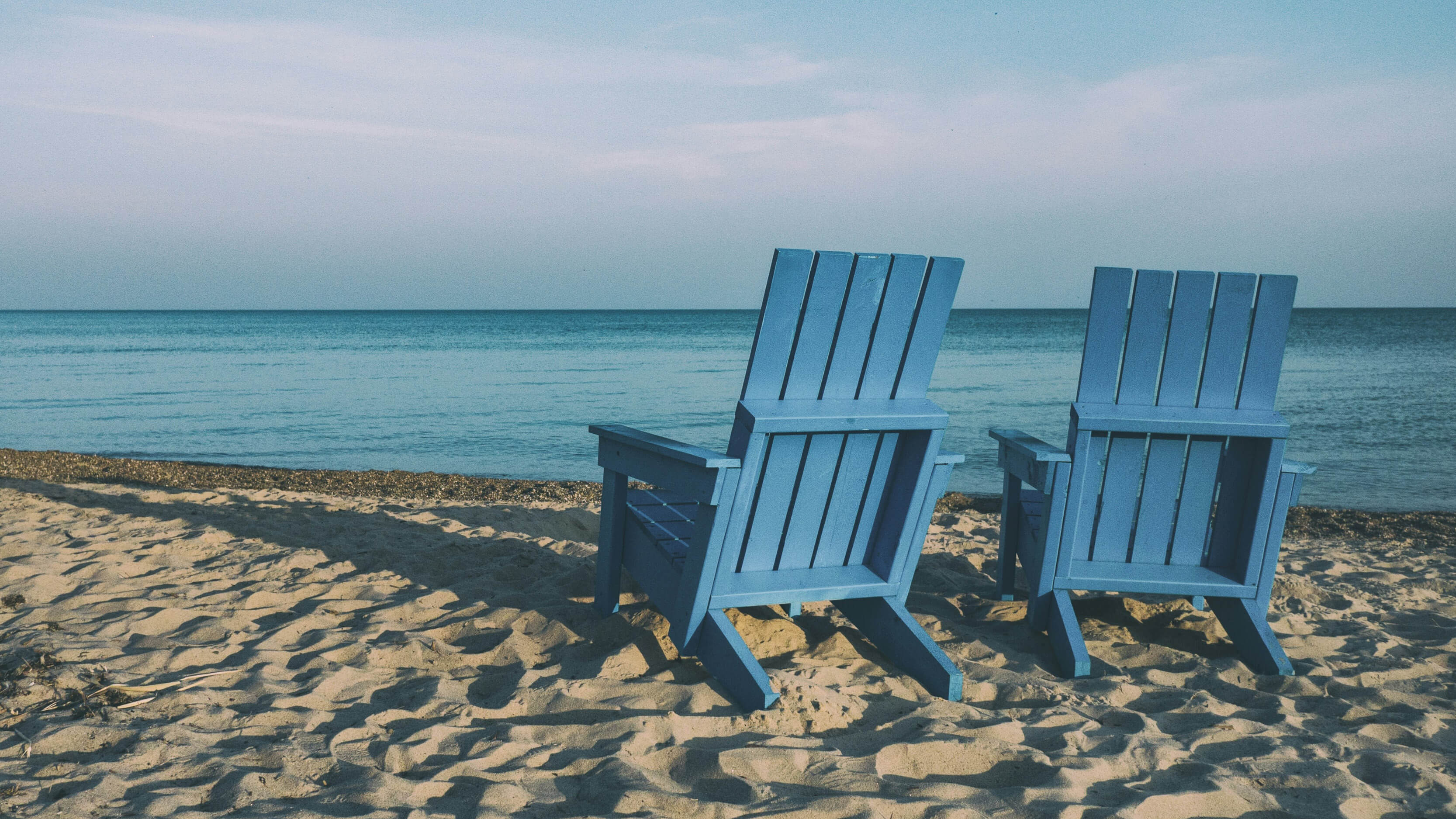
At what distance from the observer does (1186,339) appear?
2.81m

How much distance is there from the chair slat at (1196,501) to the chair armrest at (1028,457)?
45 cm

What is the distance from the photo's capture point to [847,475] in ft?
8.59

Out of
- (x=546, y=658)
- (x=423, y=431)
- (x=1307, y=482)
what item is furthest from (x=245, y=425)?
(x=1307, y=482)

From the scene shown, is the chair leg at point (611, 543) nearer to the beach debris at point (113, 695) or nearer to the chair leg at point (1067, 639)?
the beach debris at point (113, 695)

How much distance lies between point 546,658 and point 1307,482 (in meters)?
7.68

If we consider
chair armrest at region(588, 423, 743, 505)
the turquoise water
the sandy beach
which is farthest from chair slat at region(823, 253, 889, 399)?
the turquoise water

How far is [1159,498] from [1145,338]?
58 centimetres

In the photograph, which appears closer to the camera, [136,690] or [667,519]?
[136,690]

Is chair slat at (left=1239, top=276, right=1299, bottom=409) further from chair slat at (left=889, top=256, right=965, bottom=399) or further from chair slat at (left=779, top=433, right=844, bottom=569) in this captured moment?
chair slat at (left=779, top=433, right=844, bottom=569)

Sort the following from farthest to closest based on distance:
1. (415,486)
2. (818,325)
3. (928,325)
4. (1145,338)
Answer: (415,486) → (1145,338) → (928,325) → (818,325)

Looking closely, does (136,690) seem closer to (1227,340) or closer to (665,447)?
(665,447)

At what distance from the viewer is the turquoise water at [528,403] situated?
8.80 metres

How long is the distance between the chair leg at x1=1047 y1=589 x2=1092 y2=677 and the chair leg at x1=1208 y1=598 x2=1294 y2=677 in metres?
0.50

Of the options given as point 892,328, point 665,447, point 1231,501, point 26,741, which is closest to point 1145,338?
point 1231,501
